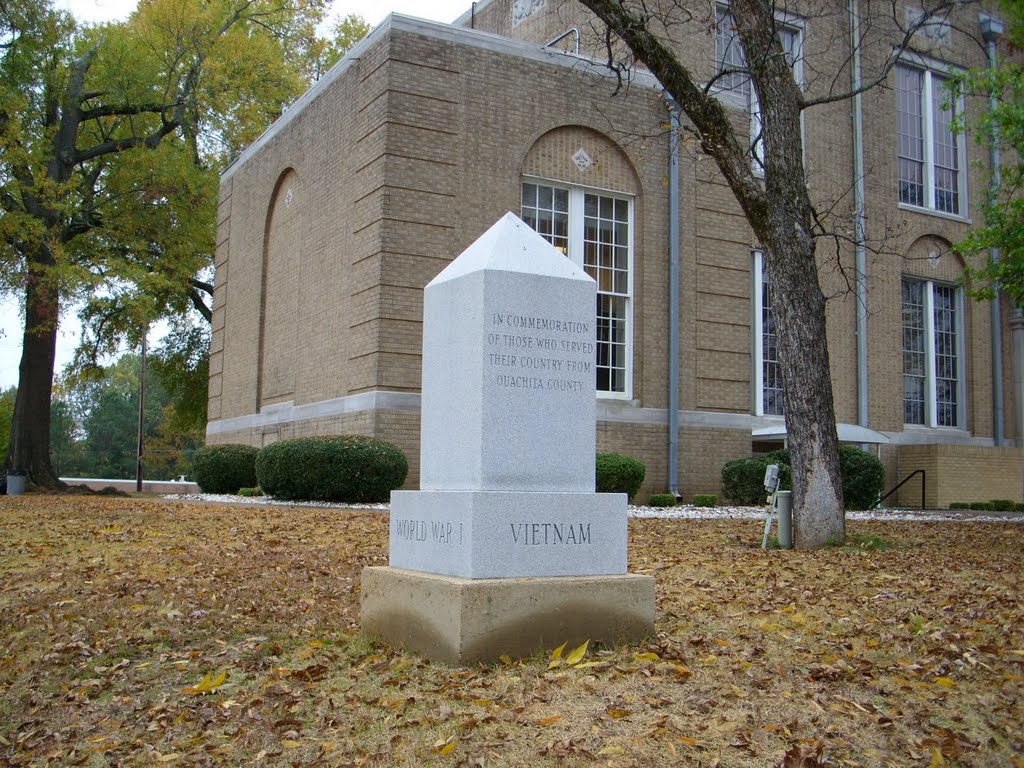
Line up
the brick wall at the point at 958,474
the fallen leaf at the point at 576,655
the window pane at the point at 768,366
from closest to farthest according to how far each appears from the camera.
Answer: the fallen leaf at the point at 576,655 → the window pane at the point at 768,366 → the brick wall at the point at 958,474

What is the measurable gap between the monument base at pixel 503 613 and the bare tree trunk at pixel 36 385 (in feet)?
65.2

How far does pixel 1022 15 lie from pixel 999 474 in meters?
12.9

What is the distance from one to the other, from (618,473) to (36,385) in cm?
1507

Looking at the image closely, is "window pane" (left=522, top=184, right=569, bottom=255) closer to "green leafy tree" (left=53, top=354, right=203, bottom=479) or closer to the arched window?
the arched window

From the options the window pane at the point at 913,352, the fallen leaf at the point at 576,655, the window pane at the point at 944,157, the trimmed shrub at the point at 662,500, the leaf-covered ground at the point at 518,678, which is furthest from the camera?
the window pane at the point at 944,157

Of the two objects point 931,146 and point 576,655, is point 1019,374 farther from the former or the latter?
point 576,655

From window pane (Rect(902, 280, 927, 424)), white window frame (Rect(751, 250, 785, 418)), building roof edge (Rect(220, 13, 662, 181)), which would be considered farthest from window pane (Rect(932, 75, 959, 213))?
building roof edge (Rect(220, 13, 662, 181))

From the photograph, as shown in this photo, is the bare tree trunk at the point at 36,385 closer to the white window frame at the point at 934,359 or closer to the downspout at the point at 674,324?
the downspout at the point at 674,324

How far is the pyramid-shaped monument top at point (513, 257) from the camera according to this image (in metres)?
6.26

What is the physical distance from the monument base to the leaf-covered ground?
114 mm

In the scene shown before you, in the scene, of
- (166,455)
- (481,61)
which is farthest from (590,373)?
(166,455)

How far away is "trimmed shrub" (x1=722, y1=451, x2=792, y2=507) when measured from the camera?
20109mm

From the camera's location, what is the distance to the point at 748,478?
20281 mm

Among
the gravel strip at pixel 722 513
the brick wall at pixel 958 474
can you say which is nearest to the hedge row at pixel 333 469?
the gravel strip at pixel 722 513
